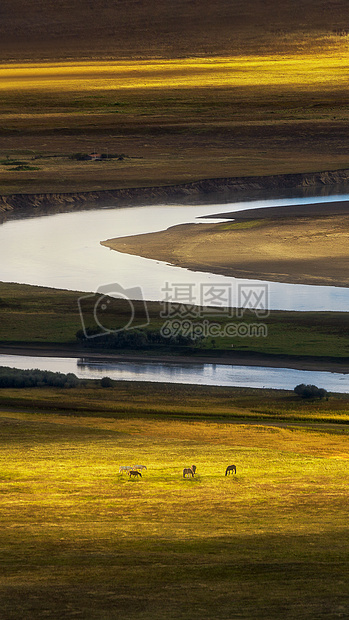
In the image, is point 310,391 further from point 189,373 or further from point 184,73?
point 184,73

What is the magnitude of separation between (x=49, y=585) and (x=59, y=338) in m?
16.2

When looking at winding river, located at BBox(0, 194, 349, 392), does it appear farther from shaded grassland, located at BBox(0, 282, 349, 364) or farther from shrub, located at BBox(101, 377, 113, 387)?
shrub, located at BBox(101, 377, 113, 387)

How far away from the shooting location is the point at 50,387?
20.6 m

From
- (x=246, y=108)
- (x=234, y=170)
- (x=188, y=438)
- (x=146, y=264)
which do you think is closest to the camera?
(x=188, y=438)

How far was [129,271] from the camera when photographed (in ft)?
110

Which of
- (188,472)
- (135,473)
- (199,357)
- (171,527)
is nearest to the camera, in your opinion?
(171,527)

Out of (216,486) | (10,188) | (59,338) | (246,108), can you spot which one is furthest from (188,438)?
(246,108)

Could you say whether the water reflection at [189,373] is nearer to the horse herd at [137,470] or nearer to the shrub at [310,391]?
the shrub at [310,391]

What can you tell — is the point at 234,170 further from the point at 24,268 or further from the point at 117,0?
the point at 117,0

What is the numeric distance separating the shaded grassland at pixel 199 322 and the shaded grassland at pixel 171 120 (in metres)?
22.3

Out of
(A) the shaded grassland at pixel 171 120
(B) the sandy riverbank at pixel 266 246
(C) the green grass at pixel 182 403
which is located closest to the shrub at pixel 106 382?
(C) the green grass at pixel 182 403

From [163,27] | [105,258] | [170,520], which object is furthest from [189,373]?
[163,27]

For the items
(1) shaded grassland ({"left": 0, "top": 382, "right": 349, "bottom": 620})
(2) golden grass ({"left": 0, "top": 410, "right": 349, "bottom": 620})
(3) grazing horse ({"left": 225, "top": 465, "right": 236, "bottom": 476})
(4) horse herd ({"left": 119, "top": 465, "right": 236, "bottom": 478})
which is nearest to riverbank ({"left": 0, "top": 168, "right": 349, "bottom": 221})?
(1) shaded grassland ({"left": 0, "top": 382, "right": 349, "bottom": 620})

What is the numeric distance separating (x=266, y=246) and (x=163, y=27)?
106338 mm
